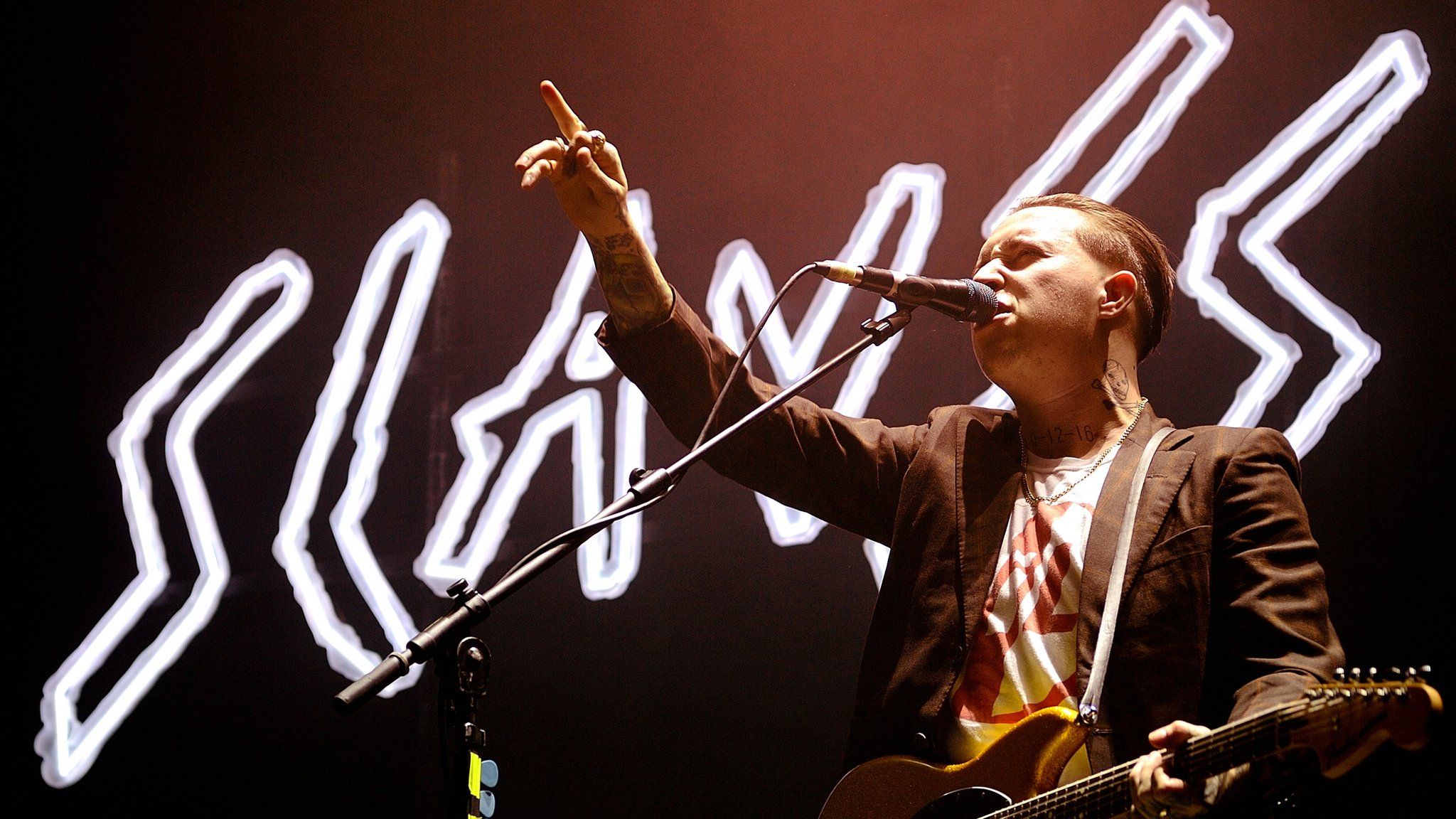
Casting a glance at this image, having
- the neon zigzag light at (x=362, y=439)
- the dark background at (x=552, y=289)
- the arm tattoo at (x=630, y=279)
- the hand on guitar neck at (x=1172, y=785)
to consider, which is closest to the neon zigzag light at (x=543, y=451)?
the dark background at (x=552, y=289)

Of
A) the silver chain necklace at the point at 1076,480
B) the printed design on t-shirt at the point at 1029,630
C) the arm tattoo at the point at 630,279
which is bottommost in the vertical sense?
the printed design on t-shirt at the point at 1029,630

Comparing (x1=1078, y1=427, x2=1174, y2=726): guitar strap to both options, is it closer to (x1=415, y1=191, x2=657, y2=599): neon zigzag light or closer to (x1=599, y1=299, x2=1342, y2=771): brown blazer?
(x1=599, y1=299, x2=1342, y2=771): brown blazer

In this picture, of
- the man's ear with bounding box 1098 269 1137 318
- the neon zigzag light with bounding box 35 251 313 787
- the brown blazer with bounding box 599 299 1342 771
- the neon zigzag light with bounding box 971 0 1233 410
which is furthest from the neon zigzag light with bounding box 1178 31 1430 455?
the neon zigzag light with bounding box 35 251 313 787

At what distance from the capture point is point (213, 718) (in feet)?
11.4

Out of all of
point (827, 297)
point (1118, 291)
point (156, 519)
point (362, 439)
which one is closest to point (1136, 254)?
point (1118, 291)

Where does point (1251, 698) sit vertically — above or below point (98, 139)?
below

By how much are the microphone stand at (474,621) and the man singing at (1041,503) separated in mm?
347

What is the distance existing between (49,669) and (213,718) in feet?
1.94

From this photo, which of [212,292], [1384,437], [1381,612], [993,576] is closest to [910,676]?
[993,576]

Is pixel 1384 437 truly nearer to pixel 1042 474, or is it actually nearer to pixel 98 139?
pixel 1042 474

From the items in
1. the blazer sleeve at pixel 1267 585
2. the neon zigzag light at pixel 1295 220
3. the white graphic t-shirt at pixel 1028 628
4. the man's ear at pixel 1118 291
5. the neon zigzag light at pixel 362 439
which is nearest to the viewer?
the blazer sleeve at pixel 1267 585

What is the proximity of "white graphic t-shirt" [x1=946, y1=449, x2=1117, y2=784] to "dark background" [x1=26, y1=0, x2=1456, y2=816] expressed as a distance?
1210 mm

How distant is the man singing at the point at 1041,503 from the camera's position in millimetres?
1688

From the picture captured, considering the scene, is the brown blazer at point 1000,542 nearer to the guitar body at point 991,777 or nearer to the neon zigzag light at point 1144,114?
the guitar body at point 991,777
